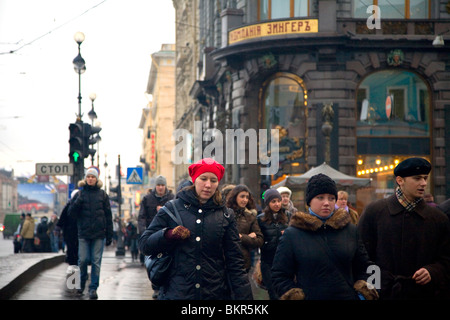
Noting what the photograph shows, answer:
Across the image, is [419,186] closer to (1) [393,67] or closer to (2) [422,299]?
(2) [422,299]

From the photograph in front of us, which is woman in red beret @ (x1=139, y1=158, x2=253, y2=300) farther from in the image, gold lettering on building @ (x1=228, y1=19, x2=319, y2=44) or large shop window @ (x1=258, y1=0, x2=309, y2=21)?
large shop window @ (x1=258, y1=0, x2=309, y2=21)

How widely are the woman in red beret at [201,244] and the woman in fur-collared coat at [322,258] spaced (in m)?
0.38

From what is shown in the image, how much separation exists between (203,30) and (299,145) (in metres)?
16.0

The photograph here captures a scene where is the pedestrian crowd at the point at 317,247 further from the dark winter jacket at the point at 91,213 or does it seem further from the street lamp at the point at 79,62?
the street lamp at the point at 79,62

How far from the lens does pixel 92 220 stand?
11.5 m

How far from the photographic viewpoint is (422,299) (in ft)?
19.5

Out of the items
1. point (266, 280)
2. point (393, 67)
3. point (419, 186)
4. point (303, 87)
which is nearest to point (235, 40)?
point (303, 87)

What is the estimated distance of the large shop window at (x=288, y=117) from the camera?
1043 inches

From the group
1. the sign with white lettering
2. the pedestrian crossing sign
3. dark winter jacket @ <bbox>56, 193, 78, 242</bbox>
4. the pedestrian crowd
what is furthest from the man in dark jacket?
the pedestrian crossing sign

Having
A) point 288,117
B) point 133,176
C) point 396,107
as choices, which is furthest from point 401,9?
point 133,176

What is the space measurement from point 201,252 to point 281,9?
2233cm

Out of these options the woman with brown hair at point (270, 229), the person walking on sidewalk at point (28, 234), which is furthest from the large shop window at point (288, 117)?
the woman with brown hair at point (270, 229)
